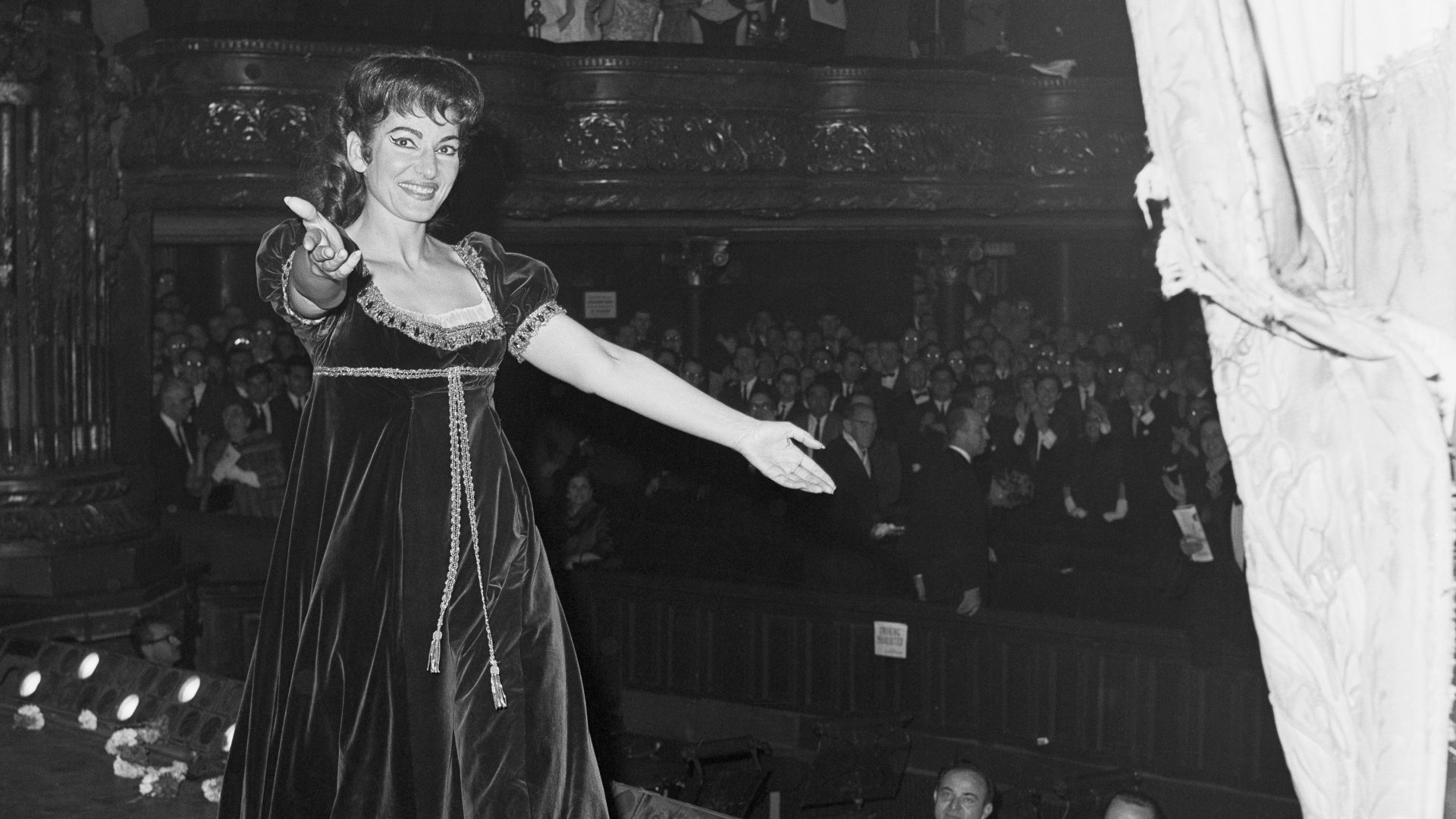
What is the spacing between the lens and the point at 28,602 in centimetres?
523

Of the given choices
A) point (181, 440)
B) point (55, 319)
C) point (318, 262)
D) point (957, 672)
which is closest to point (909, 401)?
point (957, 672)

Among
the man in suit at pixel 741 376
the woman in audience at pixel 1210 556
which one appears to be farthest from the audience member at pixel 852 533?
the man in suit at pixel 741 376

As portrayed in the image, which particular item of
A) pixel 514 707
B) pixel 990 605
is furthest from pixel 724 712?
pixel 514 707

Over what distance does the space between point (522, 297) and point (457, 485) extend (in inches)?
12.7

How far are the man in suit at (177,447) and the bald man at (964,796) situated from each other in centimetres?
437

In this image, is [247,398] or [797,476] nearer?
[797,476]

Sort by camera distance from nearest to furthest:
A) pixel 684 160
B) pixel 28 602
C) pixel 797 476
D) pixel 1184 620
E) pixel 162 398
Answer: pixel 797 476, pixel 28 602, pixel 1184 620, pixel 684 160, pixel 162 398

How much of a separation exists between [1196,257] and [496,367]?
125 cm

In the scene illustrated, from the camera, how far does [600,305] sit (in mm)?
13008

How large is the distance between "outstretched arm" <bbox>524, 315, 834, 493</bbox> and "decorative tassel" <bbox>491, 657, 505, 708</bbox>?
0.45 m

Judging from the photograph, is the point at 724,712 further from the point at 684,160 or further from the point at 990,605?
the point at 684,160

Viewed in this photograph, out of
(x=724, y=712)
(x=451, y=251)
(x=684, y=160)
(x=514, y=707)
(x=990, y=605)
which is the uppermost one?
(x=684, y=160)

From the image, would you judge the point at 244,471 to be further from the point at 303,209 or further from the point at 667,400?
the point at 303,209

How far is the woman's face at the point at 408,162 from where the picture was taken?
246 cm
